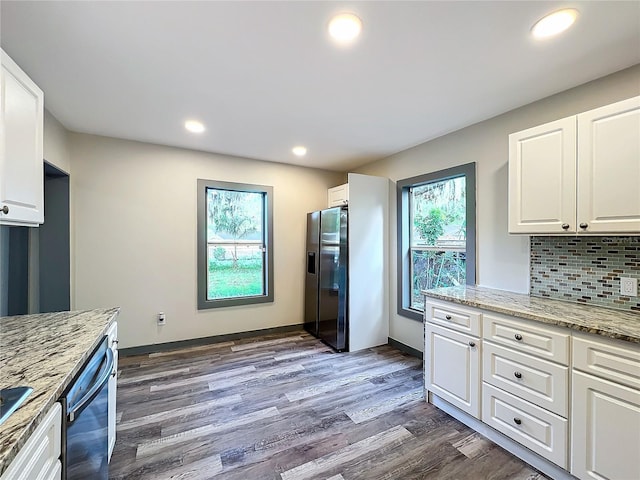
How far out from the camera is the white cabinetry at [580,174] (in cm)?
155

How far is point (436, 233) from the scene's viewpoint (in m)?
3.12

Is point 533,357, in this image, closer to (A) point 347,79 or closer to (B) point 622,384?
(B) point 622,384

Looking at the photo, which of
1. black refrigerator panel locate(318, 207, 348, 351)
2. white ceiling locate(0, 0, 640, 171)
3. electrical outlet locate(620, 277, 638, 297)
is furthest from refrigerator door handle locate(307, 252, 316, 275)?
electrical outlet locate(620, 277, 638, 297)

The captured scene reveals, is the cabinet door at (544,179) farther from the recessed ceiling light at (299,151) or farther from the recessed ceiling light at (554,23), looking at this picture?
the recessed ceiling light at (299,151)

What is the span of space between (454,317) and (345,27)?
79.4 inches

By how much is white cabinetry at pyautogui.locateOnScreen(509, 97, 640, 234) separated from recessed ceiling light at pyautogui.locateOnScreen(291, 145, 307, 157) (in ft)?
6.96

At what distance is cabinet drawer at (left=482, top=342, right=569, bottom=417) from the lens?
60.3 inches

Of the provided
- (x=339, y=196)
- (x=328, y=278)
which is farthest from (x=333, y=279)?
(x=339, y=196)

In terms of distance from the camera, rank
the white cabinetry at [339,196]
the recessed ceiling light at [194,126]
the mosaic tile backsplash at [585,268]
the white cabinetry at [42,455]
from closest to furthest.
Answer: the white cabinetry at [42,455]
the mosaic tile backsplash at [585,268]
the recessed ceiling light at [194,126]
the white cabinetry at [339,196]

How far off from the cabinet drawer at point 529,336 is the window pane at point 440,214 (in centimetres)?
114

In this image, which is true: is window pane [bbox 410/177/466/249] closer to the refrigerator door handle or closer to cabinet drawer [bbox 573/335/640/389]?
the refrigerator door handle

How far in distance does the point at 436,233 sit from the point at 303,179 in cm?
202

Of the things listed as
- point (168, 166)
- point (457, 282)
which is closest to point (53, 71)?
point (168, 166)

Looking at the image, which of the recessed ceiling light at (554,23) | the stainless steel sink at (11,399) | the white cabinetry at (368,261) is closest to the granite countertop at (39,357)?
the stainless steel sink at (11,399)
